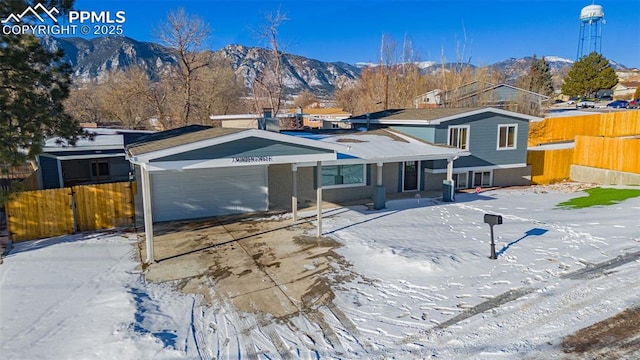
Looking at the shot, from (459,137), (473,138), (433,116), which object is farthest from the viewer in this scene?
(473,138)

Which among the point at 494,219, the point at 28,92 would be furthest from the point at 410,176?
the point at 28,92

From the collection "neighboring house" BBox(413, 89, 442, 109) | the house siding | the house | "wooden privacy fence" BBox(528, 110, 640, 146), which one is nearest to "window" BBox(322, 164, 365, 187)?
the house

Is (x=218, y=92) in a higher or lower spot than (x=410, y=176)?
higher

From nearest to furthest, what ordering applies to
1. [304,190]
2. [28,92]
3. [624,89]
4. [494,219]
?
[494,219]
[28,92]
[304,190]
[624,89]

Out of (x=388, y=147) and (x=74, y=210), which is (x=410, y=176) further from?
(x=74, y=210)

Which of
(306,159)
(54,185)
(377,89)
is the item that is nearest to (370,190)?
(306,159)

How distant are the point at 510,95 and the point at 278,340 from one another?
36663 millimetres

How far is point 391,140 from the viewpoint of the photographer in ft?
59.6

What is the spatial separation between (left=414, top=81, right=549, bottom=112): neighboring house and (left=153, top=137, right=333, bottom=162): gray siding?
28.7 metres

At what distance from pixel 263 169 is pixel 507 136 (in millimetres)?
12337

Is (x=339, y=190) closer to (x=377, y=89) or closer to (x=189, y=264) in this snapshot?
(x=189, y=264)

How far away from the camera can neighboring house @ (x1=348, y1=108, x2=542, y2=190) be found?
18766 mm

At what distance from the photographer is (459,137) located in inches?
757

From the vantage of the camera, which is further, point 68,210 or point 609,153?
point 609,153
